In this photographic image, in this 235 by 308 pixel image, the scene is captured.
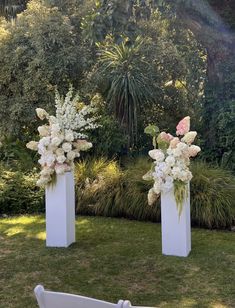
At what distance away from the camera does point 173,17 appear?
823 cm

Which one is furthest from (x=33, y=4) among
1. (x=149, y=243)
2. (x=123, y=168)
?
(x=149, y=243)

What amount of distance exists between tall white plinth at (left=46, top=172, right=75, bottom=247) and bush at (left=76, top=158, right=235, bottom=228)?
1499 mm

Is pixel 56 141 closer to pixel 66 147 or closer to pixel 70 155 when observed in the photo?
pixel 66 147

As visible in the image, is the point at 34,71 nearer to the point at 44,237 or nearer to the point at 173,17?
the point at 173,17

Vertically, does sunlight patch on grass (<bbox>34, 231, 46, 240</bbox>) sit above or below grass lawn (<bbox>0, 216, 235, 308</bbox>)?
above

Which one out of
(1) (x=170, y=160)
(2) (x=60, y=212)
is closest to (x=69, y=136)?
(2) (x=60, y=212)

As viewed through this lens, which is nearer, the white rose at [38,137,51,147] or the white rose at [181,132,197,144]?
the white rose at [181,132,197,144]

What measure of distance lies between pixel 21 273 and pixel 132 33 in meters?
4.79

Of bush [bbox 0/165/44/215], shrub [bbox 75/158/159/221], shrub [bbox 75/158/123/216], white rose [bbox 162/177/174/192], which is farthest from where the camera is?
bush [bbox 0/165/44/215]

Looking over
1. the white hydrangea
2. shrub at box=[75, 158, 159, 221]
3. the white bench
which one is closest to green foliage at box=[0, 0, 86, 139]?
shrub at box=[75, 158, 159, 221]

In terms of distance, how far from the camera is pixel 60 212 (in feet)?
17.6

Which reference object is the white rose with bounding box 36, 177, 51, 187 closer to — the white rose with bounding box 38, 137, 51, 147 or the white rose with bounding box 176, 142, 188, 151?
the white rose with bounding box 38, 137, 51, 147

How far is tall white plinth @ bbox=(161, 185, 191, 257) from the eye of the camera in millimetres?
4941

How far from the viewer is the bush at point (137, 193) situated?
6.23 m
